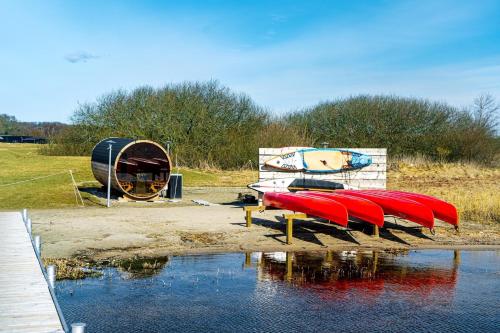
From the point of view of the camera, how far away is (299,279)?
9.33m

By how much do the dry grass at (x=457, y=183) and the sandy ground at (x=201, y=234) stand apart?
4.79 feet

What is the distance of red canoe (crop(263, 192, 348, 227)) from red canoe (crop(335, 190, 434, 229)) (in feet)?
5.42

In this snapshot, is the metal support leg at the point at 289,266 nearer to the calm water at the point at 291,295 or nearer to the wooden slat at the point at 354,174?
the calm water at the point at 291,295

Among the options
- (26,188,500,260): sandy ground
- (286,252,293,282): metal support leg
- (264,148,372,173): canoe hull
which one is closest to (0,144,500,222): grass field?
(26,188,500,260): sandy ground

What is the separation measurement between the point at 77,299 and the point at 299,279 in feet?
12.0

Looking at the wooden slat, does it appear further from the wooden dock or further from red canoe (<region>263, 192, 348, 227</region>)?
the wooden dock

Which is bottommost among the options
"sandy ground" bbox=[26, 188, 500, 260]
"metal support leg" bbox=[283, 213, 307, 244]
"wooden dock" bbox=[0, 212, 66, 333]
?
"sandy ground" bbox=[26, 188, 500, 260]

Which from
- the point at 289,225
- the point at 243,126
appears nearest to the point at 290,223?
the point at 289,225

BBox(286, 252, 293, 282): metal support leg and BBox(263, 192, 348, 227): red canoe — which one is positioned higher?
BBox(263, 192, 348, 227): red canoe

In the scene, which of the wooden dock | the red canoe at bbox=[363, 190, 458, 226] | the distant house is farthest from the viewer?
the distant house

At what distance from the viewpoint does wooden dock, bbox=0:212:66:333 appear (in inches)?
230

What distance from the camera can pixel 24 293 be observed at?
23.1 feet

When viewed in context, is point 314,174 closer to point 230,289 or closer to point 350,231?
point 350,231

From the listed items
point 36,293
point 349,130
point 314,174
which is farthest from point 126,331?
point 349,130
